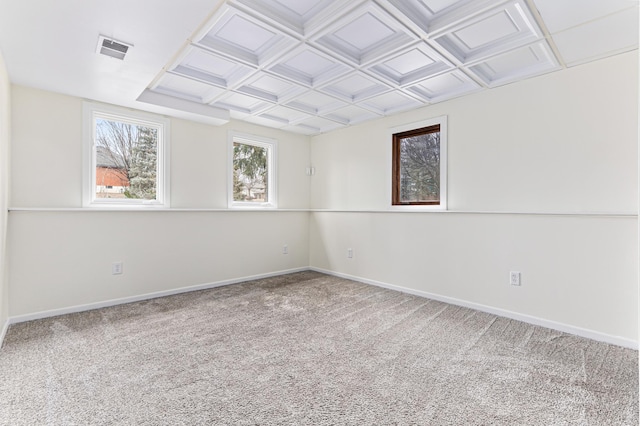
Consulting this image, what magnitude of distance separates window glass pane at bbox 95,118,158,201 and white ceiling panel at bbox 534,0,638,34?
12.9 feet

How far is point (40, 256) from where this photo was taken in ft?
9.76

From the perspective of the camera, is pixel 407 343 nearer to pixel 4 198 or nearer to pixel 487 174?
pixel 487 174

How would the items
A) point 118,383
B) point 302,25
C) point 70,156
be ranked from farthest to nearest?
point 70,156 < point 302,25 < point 118,383

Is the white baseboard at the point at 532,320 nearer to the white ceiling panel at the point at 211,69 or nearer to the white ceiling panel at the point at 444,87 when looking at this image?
the white ceiling panel at the point at 444,87

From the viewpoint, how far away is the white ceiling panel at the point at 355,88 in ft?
10.2

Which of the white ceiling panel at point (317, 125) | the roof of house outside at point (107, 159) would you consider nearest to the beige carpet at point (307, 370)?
the roof of house outside at point (107, 159)

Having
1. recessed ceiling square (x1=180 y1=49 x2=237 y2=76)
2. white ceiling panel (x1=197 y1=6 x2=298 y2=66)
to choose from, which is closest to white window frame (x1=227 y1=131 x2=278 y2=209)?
recessed ceiling square (x1=180 y1=49 x2=237 y2=76)

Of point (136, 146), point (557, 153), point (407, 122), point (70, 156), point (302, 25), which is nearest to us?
point (302, 25)

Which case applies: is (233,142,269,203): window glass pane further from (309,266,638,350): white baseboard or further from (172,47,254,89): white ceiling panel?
(309,266,638,350): white baseboard

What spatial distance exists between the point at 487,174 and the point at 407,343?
6.43 ft

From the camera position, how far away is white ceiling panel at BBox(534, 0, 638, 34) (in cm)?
194

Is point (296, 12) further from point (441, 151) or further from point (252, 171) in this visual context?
point (252, 171)

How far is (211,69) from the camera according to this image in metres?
2.95

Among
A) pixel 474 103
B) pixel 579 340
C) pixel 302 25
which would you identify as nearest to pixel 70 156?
pixel 302 25
